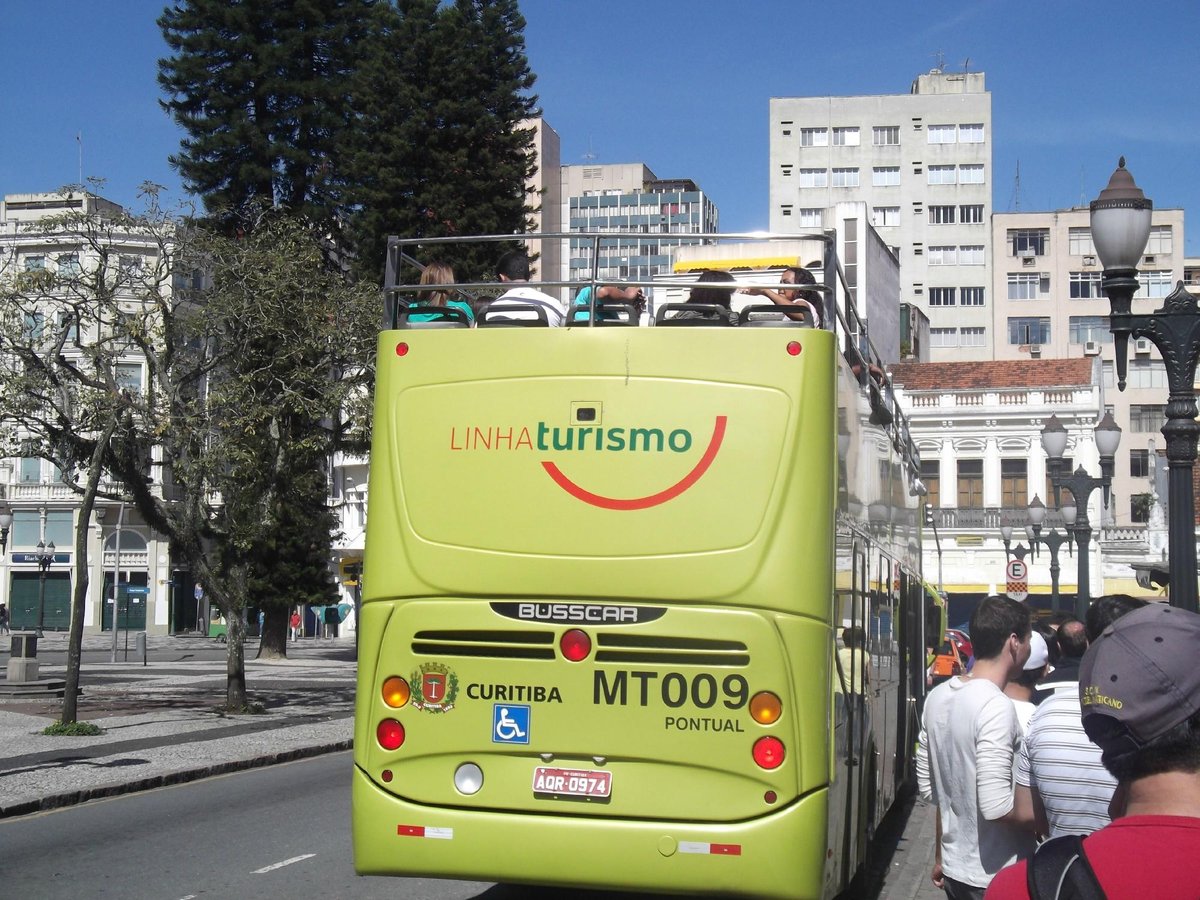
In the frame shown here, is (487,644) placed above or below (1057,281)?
below

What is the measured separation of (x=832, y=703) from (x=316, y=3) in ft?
112

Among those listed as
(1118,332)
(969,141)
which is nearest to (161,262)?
(1118,332)

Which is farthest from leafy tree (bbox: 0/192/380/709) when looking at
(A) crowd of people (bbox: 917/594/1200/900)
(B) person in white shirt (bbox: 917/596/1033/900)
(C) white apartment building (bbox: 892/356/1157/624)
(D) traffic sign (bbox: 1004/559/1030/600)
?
(C) white apartment building (bbox: 892/356/1157/624)

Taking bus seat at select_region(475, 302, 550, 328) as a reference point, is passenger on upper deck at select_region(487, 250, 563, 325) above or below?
above

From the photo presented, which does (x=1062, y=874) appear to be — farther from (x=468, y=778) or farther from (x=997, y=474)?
(x=997, y=474)

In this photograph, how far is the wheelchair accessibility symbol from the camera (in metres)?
6.97

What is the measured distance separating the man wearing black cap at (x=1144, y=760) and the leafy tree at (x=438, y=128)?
3440 centimetres

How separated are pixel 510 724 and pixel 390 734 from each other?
632mm

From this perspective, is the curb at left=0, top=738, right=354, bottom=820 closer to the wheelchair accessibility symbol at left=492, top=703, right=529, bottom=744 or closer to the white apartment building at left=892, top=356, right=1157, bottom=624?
the wheelchair accessibility symbol at left=492, top=703, right=529, bottom=744

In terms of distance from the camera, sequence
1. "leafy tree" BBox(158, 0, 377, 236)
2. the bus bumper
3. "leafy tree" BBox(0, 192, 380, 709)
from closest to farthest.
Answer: the bus bumper → "leafy tree" BBox(0, 192, 380, 709) → "leafy tree" BBox(158, 0, 377, 236)

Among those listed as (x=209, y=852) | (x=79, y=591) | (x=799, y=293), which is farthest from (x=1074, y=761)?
(x=79, y=591)

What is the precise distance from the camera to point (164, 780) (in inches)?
605

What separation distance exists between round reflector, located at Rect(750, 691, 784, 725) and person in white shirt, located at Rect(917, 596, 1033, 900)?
2.35ft

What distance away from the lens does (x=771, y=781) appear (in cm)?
666
